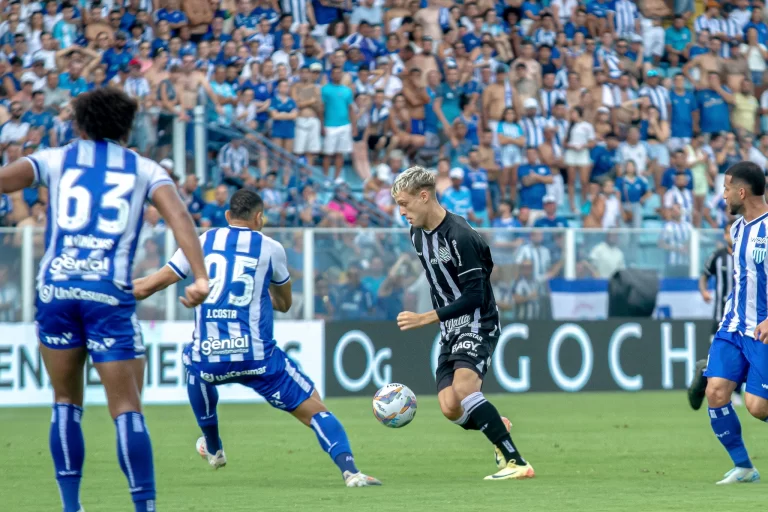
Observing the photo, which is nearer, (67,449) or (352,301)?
(67,449)

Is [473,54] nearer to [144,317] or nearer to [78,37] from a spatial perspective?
[78,37]

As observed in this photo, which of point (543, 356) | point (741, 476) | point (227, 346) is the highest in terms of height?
point (227, 346)

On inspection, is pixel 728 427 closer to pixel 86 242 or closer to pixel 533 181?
pixel 86 242

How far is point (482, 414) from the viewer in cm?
883

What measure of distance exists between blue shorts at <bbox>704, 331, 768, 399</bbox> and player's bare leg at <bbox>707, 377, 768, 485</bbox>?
7 centimetres

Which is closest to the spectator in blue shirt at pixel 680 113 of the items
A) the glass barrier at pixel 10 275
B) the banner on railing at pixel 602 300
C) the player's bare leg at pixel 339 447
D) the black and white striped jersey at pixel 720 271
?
the banner on railing at pixel 602 300

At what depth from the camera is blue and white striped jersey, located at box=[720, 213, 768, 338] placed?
850cm

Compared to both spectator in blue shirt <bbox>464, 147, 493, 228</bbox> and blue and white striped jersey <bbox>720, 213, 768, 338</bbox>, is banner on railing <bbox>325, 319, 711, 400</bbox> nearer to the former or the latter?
spectator in blue shirt <bbox>464, 147, 493, 228</bbox>

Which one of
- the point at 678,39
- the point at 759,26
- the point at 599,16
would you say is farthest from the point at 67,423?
the point at 759,26

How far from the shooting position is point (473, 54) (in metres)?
22.8

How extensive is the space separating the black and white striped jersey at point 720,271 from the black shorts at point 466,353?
A: 6.63 meters

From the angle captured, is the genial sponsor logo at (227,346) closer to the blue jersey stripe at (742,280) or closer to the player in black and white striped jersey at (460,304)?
the player in black and white striped jersey at (460,304)

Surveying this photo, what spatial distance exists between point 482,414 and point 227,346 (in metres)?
1.80

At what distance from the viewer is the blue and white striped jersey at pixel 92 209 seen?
589 cm
